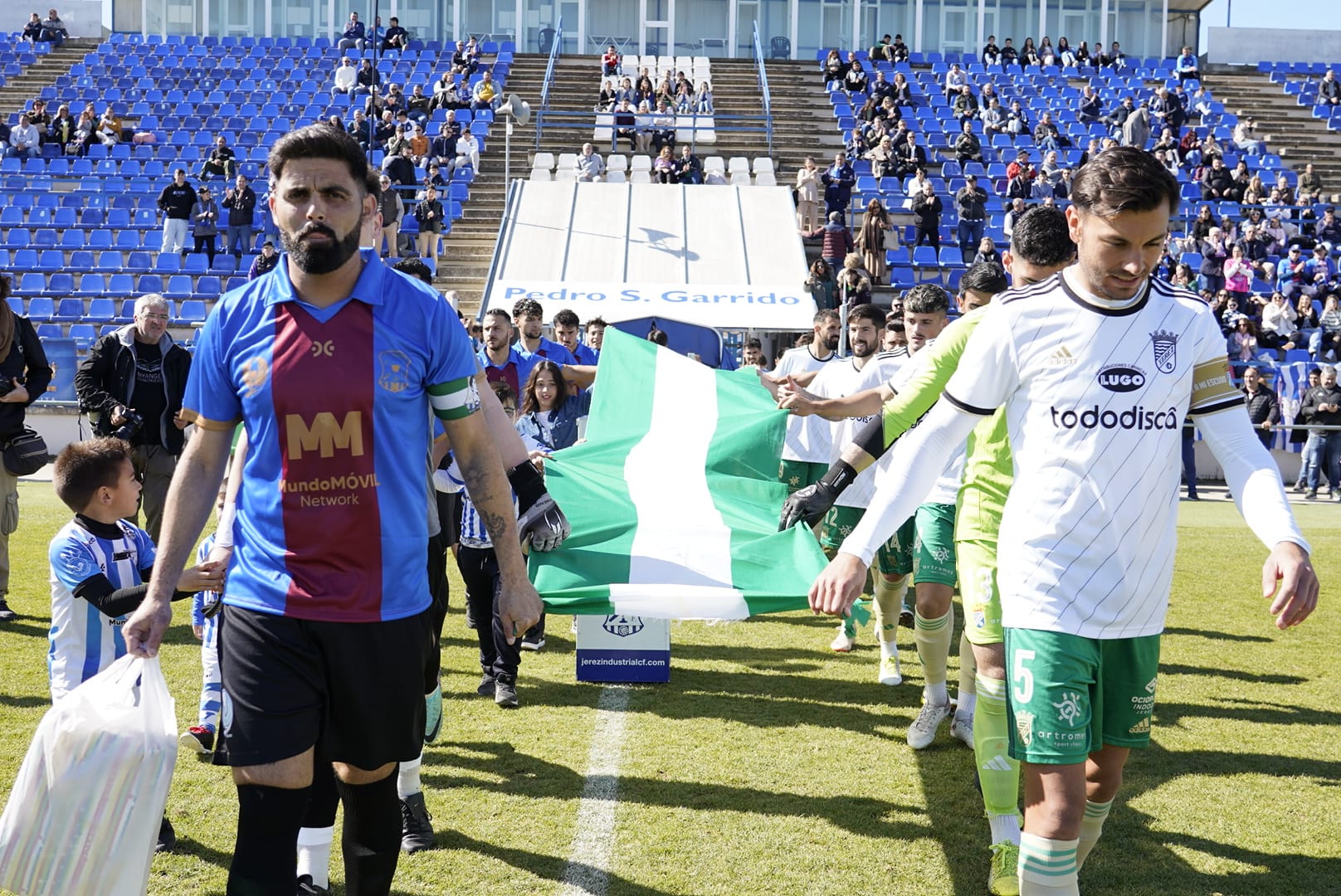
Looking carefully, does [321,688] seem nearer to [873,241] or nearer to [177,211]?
[873,241]

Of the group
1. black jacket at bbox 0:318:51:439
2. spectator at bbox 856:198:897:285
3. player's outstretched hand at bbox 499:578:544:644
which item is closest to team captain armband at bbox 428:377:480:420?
player's outstretched hand at bbox 499:578:544:644

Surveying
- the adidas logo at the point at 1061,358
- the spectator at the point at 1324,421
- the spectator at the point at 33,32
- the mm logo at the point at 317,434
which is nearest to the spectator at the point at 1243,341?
the spectator at the point at 1324,421

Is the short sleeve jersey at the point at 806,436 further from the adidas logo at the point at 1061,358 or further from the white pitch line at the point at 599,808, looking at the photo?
the adidas logo at the point at 1061,358

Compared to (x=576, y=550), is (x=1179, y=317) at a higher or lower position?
higher

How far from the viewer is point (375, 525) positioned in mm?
3045

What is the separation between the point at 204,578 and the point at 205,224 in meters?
21.3

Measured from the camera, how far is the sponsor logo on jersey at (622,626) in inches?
271

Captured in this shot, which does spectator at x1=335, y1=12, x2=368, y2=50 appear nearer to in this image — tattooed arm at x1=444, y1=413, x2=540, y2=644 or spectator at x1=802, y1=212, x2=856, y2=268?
spectator at x1=802, y1=212, x2=856, y2=268

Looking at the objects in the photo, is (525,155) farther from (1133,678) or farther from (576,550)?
(1133,678)

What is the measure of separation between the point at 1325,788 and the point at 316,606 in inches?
176

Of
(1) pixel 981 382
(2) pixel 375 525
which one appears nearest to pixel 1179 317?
(1) pixel 981 382

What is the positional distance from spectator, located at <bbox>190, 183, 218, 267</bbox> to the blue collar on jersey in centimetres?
2128

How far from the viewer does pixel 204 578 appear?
11.3ft

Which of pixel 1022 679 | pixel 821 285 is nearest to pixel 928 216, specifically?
pixel 821 285
